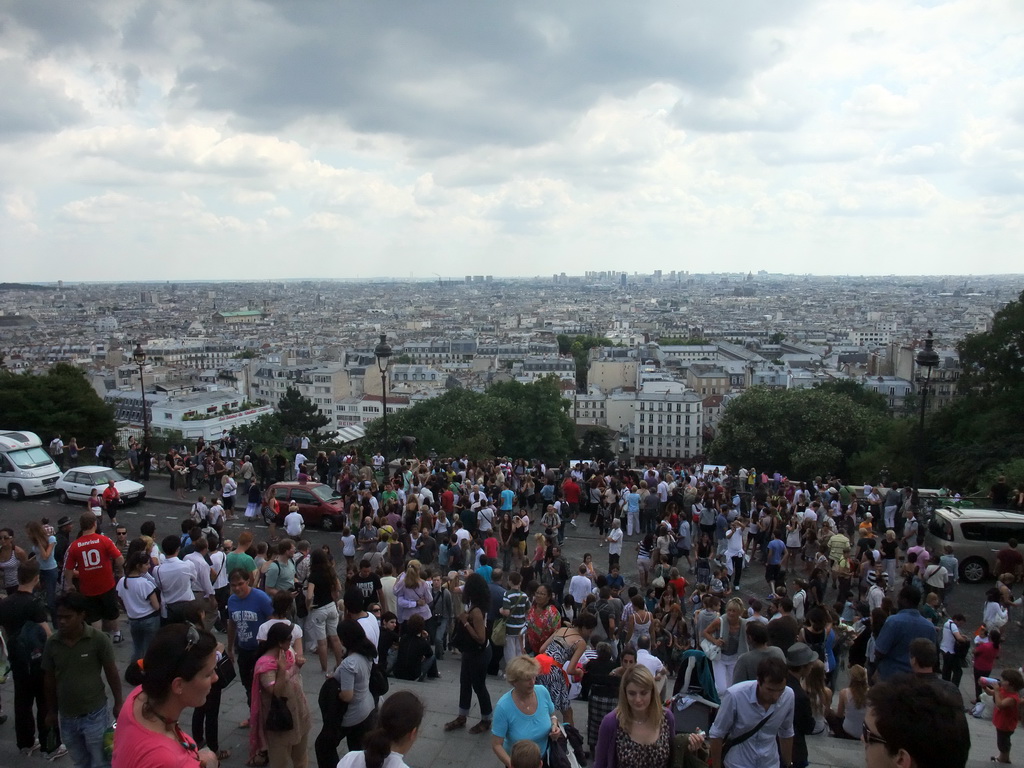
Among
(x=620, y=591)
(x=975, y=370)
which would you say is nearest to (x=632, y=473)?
(x=620, y=591)

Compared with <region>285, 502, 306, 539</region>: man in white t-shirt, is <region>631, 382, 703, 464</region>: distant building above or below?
below

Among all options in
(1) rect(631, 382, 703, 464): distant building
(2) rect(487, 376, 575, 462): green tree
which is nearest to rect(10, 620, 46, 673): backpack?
(2) rect(487, 376, 575, 462): green tree

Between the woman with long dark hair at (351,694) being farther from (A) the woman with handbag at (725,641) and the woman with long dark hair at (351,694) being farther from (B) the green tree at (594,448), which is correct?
(B) the green tree at (594,448)

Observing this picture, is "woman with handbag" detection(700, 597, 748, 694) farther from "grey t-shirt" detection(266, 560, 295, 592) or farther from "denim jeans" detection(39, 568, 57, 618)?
"denim jeans" detection(39, 568, 57, 618)

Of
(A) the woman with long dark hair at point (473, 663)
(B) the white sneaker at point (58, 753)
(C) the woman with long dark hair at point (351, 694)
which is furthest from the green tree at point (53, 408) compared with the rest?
(C) the woman with long dark hair at point (351, 694)

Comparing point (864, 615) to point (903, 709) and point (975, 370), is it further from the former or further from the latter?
point (975, 370)

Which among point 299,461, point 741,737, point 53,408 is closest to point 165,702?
point 741,737

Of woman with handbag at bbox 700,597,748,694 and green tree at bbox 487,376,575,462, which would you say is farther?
green tree at bbox 487,376,575,462
